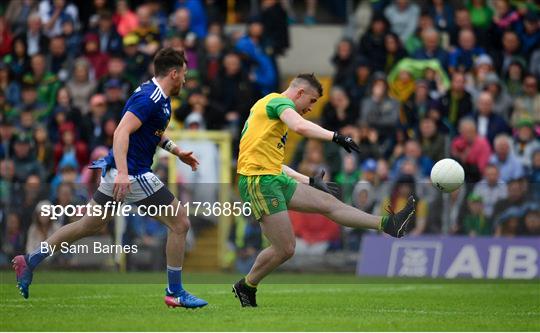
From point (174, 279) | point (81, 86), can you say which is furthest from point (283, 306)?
point (81, 86)

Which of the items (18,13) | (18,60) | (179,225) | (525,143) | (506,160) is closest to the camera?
(179,225)

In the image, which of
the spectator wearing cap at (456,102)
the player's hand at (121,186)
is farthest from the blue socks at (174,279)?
the spectator wearing cap at (456,102)

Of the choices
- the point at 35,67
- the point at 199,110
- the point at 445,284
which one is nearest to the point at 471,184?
the point at 445,284

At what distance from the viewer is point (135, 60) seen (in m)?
24.1

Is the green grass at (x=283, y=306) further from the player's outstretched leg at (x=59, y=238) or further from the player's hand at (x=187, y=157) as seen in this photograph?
the player's hand at (x=187, y=157)

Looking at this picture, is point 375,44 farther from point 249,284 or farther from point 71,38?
point 249,284

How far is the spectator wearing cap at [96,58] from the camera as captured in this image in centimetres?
2481

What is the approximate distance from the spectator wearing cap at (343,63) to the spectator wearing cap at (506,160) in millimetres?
3409

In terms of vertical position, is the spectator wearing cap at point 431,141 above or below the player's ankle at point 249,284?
above

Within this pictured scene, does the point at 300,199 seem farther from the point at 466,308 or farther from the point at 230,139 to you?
the point at 230,139

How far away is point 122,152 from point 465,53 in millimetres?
12607

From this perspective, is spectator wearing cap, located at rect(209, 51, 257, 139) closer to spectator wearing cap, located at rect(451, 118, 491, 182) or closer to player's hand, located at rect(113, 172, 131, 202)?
spectator wearing cap, located at rect(451, 118, 491, 182)

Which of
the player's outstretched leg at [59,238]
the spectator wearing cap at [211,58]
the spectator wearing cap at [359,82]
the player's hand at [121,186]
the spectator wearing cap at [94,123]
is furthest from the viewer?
the spectator wearing cap at [211,58]

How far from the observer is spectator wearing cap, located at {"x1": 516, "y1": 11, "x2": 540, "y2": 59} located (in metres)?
24.1
